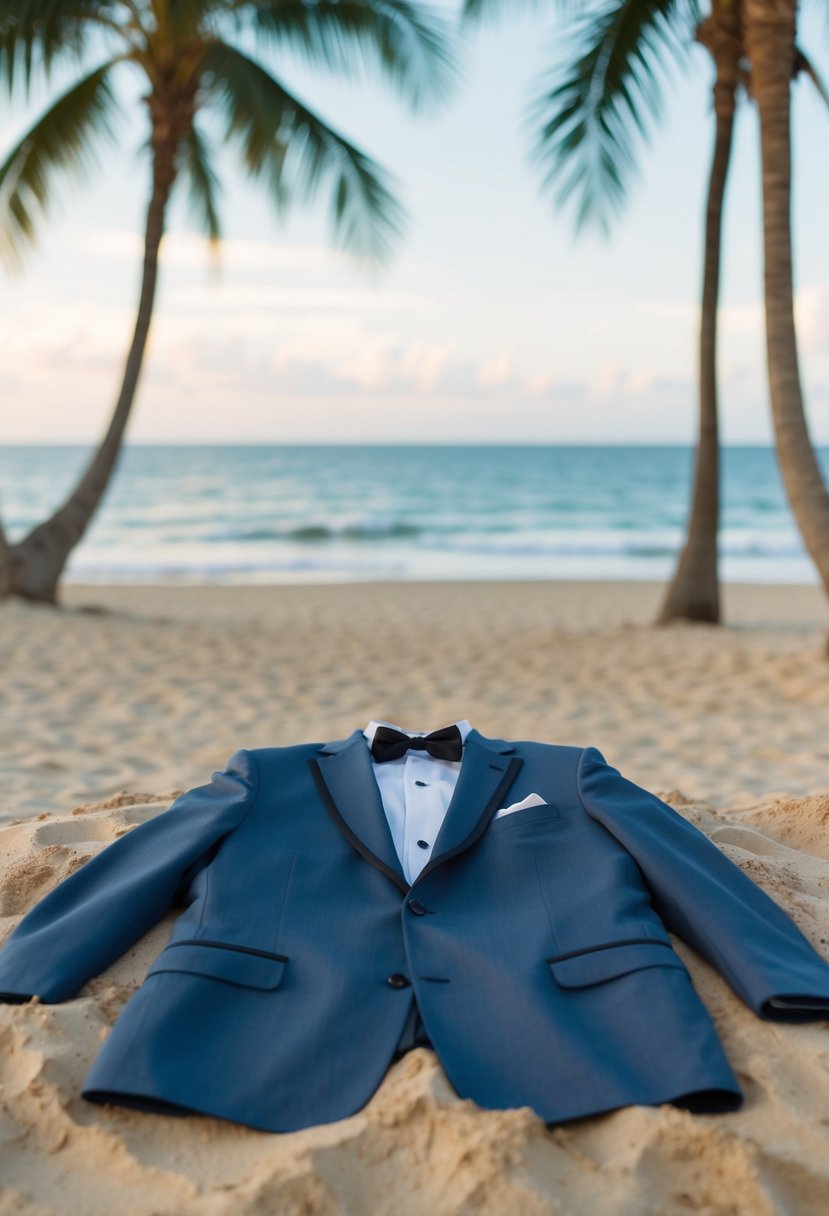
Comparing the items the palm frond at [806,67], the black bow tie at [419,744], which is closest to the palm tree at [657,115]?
the palm frond at [806,67]

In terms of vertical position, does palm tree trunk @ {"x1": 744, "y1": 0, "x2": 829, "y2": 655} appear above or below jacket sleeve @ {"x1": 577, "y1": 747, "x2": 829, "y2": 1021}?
above

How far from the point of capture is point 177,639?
8.02 meters

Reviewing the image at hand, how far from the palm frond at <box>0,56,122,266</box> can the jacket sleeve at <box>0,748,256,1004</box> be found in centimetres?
839

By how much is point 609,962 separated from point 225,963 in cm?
74

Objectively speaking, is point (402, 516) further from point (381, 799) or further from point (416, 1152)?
point (416, 1152)

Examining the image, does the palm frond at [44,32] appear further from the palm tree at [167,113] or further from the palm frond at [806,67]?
the palm frond at [806,67]

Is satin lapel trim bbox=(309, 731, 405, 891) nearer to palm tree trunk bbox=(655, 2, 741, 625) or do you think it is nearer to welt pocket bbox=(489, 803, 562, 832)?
welt pocket bbox=(489, 803, 562, 832)

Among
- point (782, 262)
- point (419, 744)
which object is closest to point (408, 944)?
point (419, 744)

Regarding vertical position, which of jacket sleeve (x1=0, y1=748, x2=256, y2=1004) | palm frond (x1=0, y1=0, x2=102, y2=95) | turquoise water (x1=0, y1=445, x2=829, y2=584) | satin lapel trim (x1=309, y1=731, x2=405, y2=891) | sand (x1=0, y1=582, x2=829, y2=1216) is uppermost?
palm frond (x1=0, y1=0, x2=102, y2=95)

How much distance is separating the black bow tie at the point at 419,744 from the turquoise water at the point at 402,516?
44.0ft

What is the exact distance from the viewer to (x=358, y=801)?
2.32m

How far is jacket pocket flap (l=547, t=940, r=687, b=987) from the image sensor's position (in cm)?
196

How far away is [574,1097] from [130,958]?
101cm

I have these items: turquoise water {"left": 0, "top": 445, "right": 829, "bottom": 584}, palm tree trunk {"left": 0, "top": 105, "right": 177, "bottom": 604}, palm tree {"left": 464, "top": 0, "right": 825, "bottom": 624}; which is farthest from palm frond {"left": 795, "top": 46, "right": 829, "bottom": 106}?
turquoise water {"left": 0, "top": 445, "right": 829, "bottom": 584}
